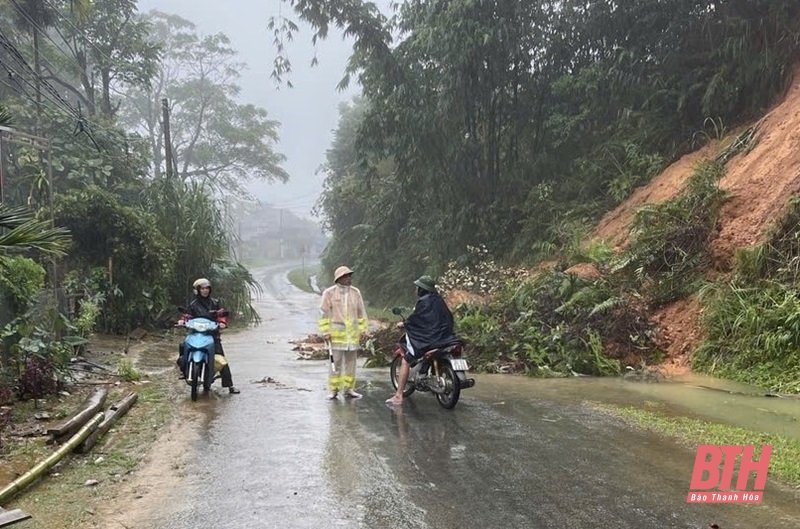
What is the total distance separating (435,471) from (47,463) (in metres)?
3.05

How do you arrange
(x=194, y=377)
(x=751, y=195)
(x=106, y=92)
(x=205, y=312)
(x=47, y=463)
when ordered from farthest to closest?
(x=106, y=92) → (x=751, y=195) → (x=205, y=312) → (x=194, y=377) → (x=47, y=463)

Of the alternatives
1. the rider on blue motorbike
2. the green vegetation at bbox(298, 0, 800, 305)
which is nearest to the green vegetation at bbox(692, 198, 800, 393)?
the green vegetation at bbox(298, 0, 800, 305)

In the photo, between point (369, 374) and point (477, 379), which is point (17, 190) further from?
point (477, 379)

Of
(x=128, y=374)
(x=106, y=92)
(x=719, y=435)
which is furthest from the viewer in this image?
(x=106, y=92)

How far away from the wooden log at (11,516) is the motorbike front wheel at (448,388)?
14.1ft

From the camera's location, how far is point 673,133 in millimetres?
15586

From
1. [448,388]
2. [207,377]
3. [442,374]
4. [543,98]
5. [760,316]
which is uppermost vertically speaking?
[543,98]

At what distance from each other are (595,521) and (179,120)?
1860 inches

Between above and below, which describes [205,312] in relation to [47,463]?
above

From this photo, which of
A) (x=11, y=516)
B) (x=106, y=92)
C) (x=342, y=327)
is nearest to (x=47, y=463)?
(x=11, y=516)

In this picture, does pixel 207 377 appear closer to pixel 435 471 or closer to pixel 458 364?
pixel 458 364

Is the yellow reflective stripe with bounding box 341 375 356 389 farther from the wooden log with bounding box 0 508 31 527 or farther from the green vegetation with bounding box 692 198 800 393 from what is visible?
the green vegetation with bounding box 692 198 800 393

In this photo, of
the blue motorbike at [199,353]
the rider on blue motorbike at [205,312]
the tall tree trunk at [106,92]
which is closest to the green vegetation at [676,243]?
the rider on blue motorbike at [205,312]

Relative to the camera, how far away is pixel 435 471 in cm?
495
